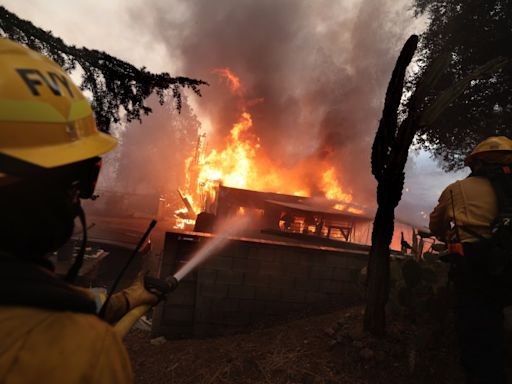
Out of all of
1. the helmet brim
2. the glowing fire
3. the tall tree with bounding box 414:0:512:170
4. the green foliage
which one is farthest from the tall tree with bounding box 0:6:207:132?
the glowing fire

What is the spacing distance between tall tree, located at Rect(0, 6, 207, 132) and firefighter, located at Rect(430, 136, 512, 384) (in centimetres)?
361

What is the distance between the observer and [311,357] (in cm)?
388

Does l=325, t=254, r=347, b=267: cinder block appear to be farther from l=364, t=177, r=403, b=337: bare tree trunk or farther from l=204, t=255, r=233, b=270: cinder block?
l=204, t=255, r=233, b=270: cinder block

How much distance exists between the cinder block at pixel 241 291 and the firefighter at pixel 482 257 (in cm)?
319

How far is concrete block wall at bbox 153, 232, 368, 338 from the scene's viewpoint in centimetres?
523

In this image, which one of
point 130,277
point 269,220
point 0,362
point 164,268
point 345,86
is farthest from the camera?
point 345,86

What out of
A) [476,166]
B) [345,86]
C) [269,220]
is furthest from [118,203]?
[476,166]

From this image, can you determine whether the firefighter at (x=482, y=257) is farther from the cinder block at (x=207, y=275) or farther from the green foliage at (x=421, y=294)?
the cinder block at (x=207, y=275)

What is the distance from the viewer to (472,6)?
30.6 ft

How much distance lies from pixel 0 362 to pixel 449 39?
1268cm

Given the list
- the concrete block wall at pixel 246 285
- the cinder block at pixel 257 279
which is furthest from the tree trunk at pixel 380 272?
the cinder block at pixel 257 279

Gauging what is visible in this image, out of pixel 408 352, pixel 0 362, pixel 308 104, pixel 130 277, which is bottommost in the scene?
pixel 130 277

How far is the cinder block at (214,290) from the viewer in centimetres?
524

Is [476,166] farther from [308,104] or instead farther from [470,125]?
[308,104]
